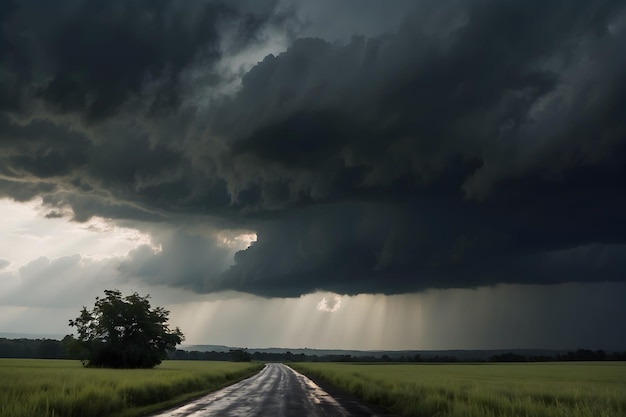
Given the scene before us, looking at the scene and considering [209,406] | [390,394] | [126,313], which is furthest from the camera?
[126,313]

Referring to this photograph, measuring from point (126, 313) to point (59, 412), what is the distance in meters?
74.1

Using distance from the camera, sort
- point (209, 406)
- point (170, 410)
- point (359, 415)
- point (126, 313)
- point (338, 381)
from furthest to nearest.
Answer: point (126, 313) < point (338, 381) < point (209, 406) < point (170, 410) < point (359, 415)

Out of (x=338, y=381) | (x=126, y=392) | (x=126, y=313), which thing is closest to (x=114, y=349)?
(x=126, y=313)

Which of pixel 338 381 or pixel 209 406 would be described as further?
pixel 338 381

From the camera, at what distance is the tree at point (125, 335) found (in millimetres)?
82625

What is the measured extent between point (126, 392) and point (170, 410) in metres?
3.75

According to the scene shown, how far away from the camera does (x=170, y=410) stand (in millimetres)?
24297

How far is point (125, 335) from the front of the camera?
87.1m

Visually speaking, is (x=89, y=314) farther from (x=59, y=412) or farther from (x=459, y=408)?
(x=459, y=408)

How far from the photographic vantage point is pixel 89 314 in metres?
87.4

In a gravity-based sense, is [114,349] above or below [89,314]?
below

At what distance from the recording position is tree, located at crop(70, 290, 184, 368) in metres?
82.6

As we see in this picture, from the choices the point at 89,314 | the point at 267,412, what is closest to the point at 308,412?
the point at 267,412

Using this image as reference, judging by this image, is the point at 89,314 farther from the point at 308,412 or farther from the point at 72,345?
the point at 308,412
